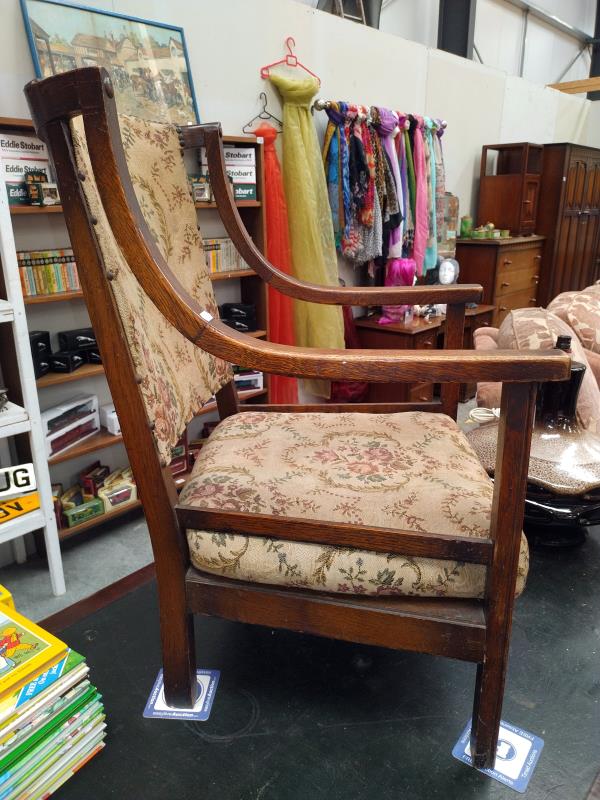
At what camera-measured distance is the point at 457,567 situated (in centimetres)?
83

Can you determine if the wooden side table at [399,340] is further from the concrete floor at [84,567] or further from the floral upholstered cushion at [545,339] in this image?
the concrete floor at [84,567]

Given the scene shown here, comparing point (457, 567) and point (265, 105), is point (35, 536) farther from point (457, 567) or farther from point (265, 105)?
point (265, 105)

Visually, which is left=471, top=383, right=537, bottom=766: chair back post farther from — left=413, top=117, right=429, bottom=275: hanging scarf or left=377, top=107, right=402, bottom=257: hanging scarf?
left=413, top=117, right=429, bottom=275: hanging scarf

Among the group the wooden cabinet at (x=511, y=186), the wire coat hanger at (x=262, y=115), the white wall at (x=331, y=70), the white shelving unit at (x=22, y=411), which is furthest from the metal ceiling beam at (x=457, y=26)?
the white shelving unit at (x=22, y=411)

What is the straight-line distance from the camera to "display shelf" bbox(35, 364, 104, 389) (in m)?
1.73

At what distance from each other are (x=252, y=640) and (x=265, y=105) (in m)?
2.21

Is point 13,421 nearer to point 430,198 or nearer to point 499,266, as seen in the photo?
point 430,198

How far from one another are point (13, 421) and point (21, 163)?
0.79 meters

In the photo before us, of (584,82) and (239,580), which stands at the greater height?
(584,82)

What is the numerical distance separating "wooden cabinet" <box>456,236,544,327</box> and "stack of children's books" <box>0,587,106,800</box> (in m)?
3.23

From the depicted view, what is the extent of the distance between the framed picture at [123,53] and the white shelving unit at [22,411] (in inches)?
27.9

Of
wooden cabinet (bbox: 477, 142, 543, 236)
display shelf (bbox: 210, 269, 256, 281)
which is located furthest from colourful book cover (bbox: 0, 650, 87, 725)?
wooden cabinet (bbox: 477, 142, 543, 236)

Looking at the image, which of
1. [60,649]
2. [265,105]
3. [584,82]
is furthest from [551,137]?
[60,649]

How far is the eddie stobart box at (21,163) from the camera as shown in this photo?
1605 mm
